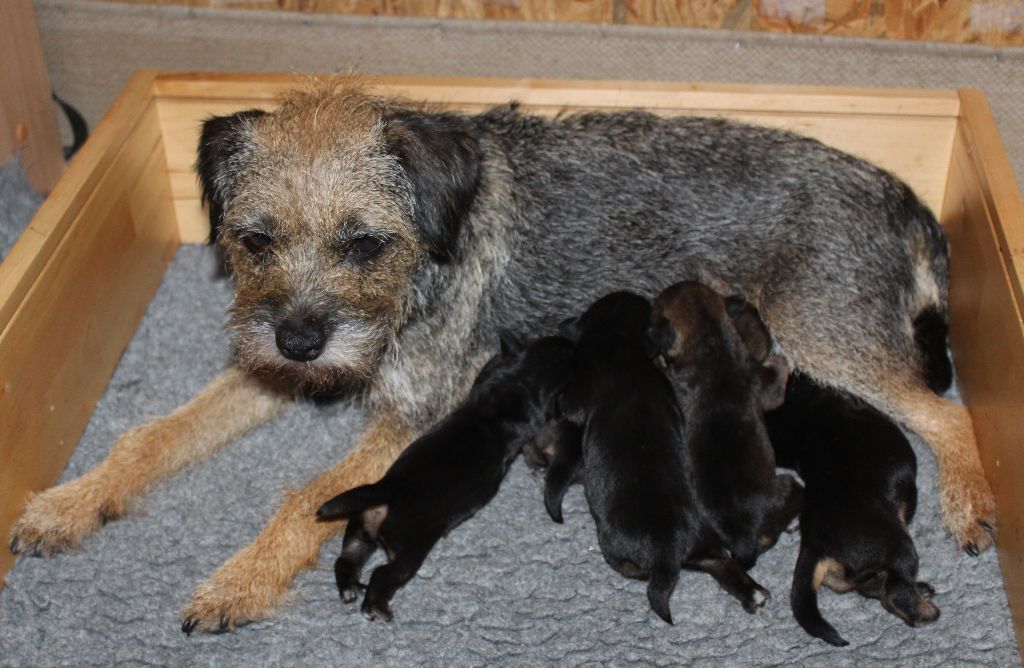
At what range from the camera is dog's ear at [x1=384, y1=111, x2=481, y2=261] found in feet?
10.0

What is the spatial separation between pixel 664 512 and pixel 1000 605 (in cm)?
100

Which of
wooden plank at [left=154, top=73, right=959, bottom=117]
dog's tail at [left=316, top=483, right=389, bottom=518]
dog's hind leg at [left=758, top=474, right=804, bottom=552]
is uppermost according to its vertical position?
wooden plank at [left=154, top=73, right=959, bottom=117]

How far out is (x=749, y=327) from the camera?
10.9ft

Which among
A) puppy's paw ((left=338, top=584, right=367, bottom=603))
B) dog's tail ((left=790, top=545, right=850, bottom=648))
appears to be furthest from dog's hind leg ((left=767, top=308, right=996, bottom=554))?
puppy's paw ((left=338, top=584, right=367, bottom=603))

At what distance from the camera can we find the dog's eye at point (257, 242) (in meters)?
3.03

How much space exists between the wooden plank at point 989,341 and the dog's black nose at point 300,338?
1882 mm

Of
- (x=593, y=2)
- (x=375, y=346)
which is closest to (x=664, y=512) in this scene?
(x=375, y=346)

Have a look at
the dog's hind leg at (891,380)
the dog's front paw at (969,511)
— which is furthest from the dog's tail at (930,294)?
the dog's front paw at (969,511)

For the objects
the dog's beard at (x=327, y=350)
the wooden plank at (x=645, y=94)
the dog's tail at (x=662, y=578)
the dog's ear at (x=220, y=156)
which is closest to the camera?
the dog's tail at (x=662, y=578)

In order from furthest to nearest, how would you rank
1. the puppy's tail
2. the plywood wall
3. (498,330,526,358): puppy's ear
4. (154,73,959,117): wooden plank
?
the plywood wall
(154,73,959,117): wooden plank
the puppy's tail
(498,330,526,358): puppy's ear

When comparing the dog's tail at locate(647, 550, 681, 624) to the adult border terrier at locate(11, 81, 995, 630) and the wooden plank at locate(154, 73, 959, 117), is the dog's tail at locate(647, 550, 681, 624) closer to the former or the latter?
the adult border terrier at locate(11, 81, 995, 630)

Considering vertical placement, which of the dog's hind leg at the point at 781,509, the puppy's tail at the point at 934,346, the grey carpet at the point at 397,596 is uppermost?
the puppy's tail at the point at 934,346

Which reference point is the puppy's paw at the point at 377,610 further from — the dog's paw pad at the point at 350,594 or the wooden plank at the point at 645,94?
the wooden plank at the point at 645,94

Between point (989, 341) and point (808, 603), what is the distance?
1069mm
